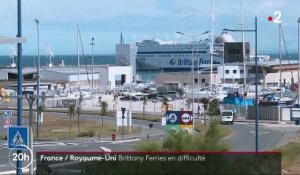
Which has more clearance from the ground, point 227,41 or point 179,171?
point 227,41

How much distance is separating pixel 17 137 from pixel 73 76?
125 meters

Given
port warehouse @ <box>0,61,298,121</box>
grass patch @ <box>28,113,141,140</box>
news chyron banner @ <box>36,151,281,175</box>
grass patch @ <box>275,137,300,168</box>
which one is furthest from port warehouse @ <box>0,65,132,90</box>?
news chyron banner @ <box>36,151,281,175</box>

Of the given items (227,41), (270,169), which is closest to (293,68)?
(227,41)

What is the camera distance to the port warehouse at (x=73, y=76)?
133m

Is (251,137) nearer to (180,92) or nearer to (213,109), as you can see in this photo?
(213,109)

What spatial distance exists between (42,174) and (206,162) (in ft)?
17.0

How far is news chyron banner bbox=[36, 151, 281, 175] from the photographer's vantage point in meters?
17.6

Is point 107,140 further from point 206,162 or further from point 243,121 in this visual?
point 206,162

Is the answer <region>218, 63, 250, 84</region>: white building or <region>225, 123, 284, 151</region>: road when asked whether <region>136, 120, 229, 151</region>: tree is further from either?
<region>218, 63, 250, 84</region>: white building

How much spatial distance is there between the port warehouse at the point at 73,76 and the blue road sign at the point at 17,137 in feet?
349

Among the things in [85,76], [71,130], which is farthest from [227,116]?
[85,76]

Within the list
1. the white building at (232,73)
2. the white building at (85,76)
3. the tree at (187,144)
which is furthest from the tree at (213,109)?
the white building at (232,73)

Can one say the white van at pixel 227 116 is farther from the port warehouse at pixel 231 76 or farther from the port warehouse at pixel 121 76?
the port warehouse at pixel 231 76

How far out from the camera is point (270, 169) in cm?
1917
